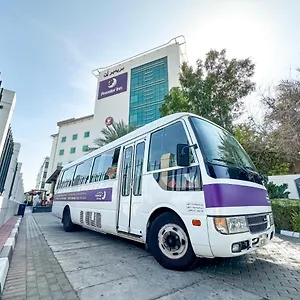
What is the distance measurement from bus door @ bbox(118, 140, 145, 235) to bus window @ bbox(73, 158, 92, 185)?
2.34m

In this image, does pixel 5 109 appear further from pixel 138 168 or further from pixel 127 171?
pixel 138 168

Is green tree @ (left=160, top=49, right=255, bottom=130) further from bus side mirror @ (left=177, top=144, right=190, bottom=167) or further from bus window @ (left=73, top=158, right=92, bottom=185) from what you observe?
bus side mirror @ (left=177, top=144, right=190, bottom=167)

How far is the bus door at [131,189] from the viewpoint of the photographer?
4.09 meters

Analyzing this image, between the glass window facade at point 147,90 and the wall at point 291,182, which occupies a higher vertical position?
the glass window facade at point 147,90

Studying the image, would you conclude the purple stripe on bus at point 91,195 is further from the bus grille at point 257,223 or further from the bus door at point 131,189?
the bus grille at point 257,223

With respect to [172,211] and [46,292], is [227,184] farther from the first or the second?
[46,292]

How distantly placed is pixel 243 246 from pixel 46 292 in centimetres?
265

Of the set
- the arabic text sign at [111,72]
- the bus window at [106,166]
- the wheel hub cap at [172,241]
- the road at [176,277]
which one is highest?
the arabic text sign at [111,72]

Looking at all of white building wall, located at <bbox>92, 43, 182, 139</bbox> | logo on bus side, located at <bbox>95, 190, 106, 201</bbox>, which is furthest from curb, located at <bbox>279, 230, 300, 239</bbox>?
white building wall, located at <bbox>92, 43, 182, 139</bbox>

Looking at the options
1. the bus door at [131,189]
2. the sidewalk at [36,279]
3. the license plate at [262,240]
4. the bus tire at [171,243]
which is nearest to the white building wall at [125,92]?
the bus door at [131,189]

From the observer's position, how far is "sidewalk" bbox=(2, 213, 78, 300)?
8.04 ft

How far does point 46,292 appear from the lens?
2533mm

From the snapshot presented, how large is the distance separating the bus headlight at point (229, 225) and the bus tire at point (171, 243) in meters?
0.61

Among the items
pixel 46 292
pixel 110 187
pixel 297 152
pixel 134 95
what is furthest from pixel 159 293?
pixel 134 95
